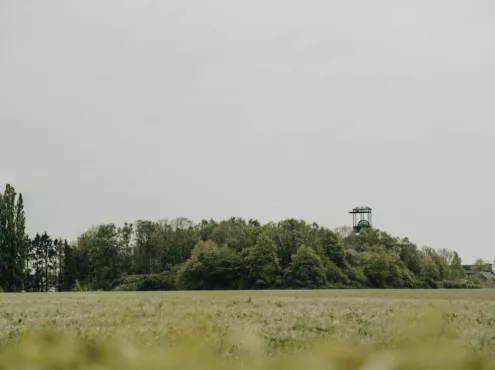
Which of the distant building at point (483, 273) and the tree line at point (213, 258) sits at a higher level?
the tree line at point (213, 258)

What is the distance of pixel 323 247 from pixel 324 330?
75.4 meters

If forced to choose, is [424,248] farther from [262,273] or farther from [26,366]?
[26,366]

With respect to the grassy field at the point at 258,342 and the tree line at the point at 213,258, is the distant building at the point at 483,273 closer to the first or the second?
the tree line at the point at 213,258

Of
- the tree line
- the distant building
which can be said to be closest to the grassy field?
the tree line

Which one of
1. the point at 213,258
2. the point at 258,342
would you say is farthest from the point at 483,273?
the point at 258,342

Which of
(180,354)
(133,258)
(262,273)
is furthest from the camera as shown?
(133,258)

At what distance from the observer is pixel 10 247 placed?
71.8 metres

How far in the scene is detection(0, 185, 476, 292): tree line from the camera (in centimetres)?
7181

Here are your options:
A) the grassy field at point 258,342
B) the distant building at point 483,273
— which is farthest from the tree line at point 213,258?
the grassy field at point 258,342

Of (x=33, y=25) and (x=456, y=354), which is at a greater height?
(x=33, y=25)

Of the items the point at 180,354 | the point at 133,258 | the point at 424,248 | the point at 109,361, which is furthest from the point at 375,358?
the point at 424,248

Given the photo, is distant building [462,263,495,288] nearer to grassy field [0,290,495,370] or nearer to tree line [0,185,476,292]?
tree line [0,185,476,292]

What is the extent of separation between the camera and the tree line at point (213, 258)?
2827 inches

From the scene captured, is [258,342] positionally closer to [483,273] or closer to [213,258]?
[213,258]
